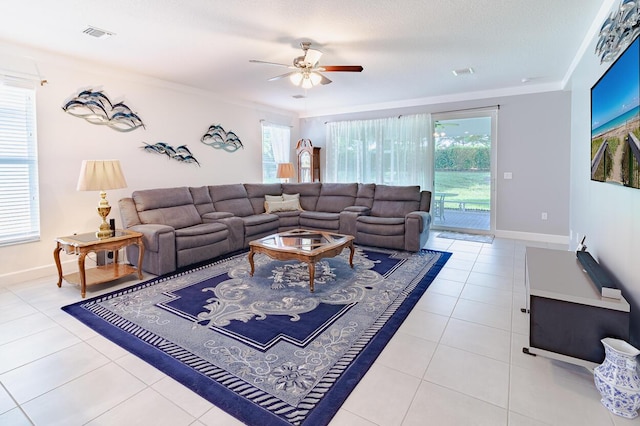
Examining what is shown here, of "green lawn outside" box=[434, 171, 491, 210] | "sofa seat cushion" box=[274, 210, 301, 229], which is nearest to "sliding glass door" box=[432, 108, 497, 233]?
"green lawn outside" box=[434, 171, 491, 210]

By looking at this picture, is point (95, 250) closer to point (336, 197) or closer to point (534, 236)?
point (336, 197)

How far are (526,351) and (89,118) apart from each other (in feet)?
16.7

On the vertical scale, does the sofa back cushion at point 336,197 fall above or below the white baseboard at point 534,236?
above

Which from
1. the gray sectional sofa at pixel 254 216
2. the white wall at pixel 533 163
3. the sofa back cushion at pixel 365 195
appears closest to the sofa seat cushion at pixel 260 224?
the gray sectional sofa at pixel 254 216

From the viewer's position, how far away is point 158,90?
4.78 m

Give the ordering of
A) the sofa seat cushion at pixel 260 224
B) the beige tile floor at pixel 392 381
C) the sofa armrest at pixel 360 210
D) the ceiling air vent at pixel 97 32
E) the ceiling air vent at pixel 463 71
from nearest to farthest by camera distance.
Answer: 1. the beige tile floor at pixel 392 381
2. the ceiling air vent at pixel 97 32
3. the ceiling air vent at pixel 463 71
4. the sofa seat cushion at pixel 260 224
5. the sofa armrest at pixel 360 210

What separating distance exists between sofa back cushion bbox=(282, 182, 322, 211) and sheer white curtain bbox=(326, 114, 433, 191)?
1016 millimetres

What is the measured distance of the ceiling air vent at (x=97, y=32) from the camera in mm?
3075

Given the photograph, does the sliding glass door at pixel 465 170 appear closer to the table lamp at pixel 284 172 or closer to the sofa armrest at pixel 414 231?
the sofa armrest at pixel 414 231

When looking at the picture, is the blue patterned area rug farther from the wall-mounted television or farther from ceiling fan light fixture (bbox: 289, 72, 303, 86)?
ceiling fan light fixture (bbox: 289, 72, 303, 86)

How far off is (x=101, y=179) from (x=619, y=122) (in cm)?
452

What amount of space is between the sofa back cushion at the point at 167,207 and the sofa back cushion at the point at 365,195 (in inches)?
109

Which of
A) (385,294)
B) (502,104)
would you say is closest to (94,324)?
(385,294)

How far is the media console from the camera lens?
5.86ft
